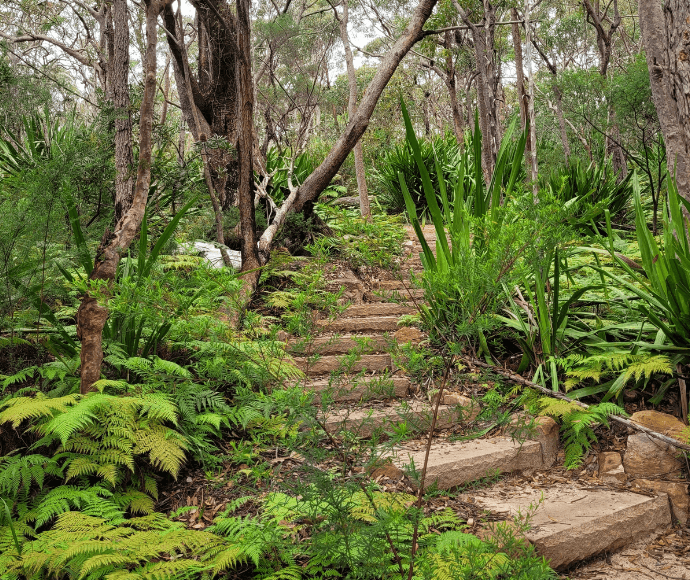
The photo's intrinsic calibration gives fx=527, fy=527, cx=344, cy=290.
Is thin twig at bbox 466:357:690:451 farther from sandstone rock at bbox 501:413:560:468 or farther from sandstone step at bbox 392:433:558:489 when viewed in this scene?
sandstone step at bbox 392:433:558:489

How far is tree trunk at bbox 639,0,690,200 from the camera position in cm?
293

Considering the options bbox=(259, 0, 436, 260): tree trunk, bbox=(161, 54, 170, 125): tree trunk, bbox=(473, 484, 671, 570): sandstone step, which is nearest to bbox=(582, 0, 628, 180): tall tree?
bbox=(259, 0, 436, 260): tree trunk

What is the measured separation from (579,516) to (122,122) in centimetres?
422

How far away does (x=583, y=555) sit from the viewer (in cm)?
211

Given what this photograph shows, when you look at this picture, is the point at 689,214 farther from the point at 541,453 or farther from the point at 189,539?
the point at 189,539

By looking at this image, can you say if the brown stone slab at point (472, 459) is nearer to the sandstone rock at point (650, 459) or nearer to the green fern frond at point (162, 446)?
the sandstone rock at point (650, 459)

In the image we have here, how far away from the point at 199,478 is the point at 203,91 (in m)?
5.05

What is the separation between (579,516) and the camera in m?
2.20

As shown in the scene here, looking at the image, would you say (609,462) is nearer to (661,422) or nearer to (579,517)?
(661,422)

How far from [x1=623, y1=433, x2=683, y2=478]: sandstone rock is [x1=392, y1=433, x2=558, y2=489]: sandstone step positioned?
42 cm

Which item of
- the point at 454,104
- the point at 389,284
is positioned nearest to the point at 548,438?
the point at 389,284

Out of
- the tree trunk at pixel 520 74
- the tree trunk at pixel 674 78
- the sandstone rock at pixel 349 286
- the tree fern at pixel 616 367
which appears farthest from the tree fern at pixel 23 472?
the tree trunk at pixel 520 74

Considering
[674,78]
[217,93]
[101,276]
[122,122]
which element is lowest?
[101,276]

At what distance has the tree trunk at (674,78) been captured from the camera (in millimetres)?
2934
